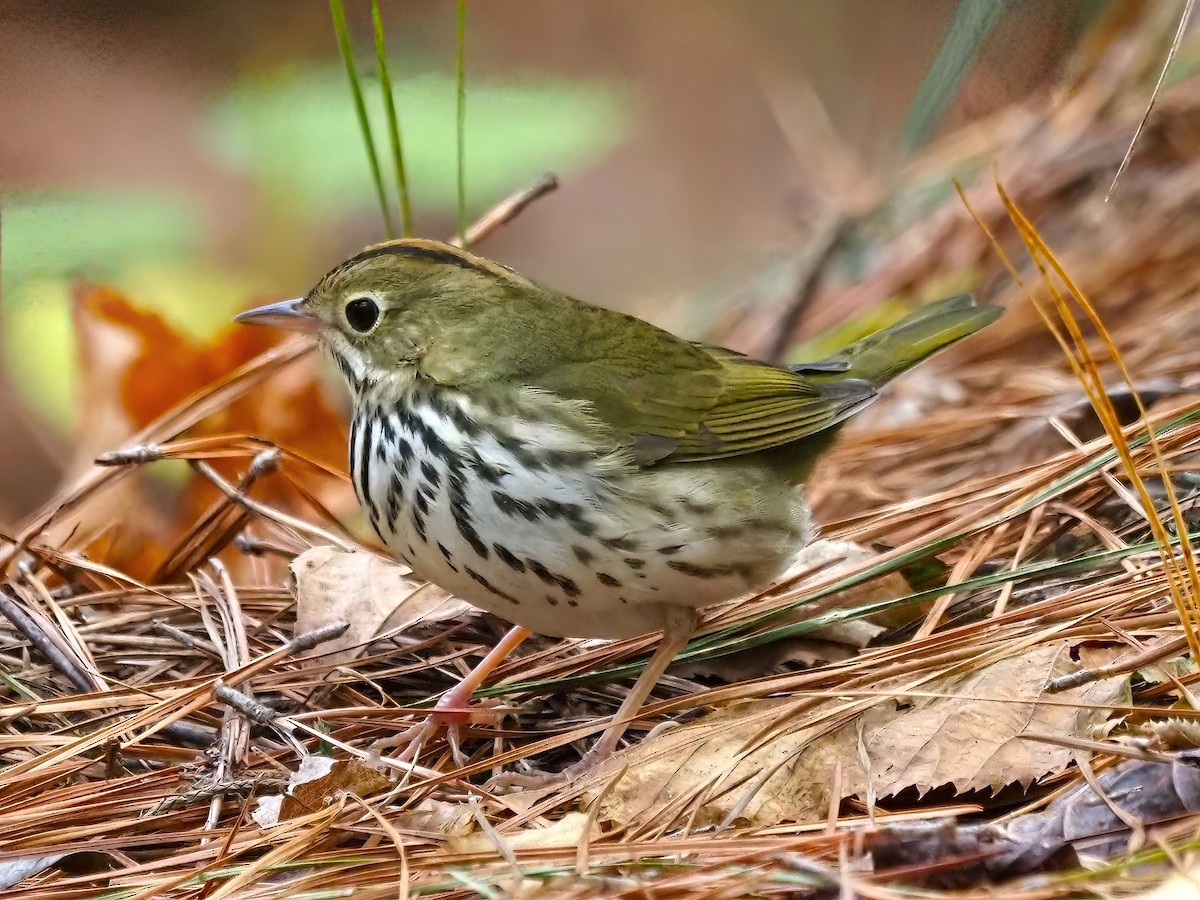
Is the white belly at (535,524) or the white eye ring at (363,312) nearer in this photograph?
the white belly at (535,524)

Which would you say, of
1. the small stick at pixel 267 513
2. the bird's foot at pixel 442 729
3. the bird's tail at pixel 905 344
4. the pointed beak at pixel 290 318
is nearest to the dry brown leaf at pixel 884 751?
the bird's foot at pixel 442 729

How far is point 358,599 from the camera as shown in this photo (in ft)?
9.57

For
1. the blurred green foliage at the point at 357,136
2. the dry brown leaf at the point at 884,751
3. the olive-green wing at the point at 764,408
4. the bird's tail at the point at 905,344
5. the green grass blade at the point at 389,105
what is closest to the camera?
the dry brown leaf at the point at 884,751

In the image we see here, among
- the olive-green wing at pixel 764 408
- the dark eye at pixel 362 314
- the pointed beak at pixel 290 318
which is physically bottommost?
the olive-green wing at pixel 764 408

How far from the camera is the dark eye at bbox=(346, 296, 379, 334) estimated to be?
8.69 ft

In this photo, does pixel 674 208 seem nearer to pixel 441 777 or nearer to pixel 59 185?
pixel 59 185

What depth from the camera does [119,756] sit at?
2.36m

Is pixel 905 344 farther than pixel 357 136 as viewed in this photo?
No

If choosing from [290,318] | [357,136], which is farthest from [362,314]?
[357,136]

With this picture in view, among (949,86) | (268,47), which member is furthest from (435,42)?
(949,86)

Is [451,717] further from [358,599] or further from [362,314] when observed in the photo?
[362,314]

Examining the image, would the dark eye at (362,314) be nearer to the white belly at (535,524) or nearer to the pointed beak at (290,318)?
the pointed beak at (290,318)

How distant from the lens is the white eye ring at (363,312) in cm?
265

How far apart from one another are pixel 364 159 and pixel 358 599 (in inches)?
87.4
